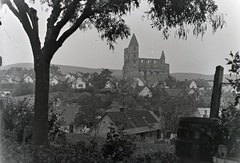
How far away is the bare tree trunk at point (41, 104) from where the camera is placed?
21.9 ft

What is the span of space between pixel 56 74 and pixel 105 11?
8686 mm

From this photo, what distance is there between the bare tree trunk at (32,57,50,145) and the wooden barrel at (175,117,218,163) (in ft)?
10.0

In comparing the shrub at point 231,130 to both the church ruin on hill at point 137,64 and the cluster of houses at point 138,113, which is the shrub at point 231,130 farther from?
the cluster of houses at point 138,113

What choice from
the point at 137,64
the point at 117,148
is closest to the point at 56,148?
the point at 117,148

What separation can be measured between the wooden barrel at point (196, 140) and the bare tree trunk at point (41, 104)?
10.0 feet

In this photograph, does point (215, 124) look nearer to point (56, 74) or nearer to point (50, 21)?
point (50, 21)

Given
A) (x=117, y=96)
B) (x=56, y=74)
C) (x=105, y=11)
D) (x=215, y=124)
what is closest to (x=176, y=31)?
(x=105, y=11)

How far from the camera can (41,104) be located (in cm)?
676

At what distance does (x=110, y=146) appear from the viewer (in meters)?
5.90

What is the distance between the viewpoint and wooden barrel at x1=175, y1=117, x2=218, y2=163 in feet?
14.2

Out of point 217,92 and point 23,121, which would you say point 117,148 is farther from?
point 23,121

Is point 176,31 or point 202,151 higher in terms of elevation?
point 176,31

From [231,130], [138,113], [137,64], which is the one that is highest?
[137,64]

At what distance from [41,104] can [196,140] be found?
357cm
